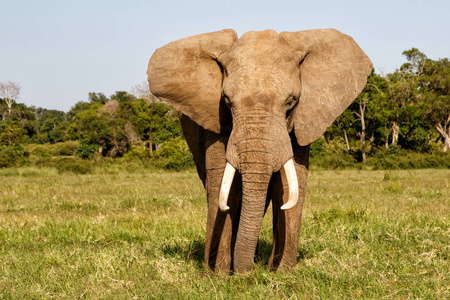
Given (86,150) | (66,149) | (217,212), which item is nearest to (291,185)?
(217,212)

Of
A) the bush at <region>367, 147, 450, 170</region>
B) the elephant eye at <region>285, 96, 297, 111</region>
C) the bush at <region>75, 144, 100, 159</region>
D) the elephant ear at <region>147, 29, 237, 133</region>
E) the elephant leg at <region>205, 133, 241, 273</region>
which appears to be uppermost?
the elephant ear at <region>147, 29, 237, 133</region>

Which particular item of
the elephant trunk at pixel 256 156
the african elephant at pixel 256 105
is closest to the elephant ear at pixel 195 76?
the african elephant at pixel 256 105

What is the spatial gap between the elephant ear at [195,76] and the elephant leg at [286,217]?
2.25 ft

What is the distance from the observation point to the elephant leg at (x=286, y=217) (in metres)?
4.13

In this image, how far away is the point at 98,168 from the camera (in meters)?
20.9

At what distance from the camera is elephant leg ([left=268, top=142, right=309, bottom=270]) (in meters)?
4.13

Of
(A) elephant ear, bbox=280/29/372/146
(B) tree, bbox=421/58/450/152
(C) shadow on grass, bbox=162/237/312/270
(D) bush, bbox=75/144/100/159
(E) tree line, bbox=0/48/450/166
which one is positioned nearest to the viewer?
(A) elephant ear, bbox=280/29/372/146

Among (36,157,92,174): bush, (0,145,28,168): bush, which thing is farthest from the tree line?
(36,157,92,174): bush

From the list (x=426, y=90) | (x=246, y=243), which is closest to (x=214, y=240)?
(x=246, y=243)

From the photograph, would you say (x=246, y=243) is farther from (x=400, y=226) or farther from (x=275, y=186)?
(x=400, y=226)

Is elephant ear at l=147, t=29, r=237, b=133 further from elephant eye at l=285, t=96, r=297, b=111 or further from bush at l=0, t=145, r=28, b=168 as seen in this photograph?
bush at l=0, t=145, r=28, b=168

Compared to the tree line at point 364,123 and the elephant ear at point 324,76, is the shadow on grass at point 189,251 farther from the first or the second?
the tree line at point 364,123

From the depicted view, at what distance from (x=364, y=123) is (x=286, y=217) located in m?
37.4

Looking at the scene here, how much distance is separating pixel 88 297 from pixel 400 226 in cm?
394
